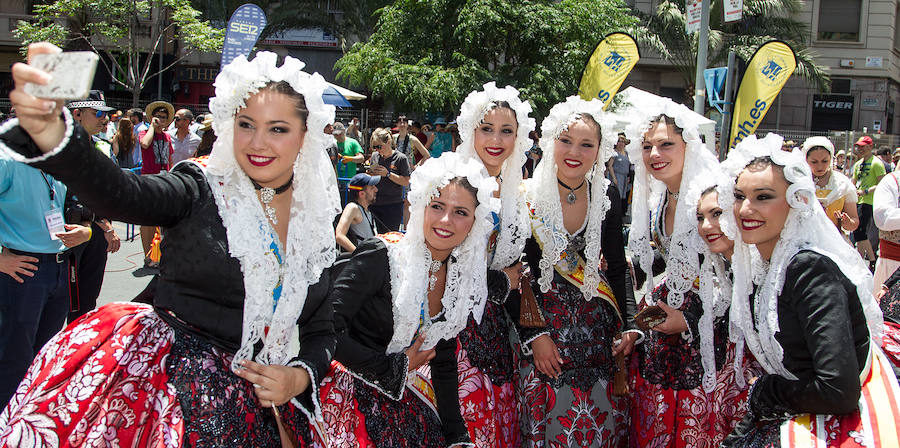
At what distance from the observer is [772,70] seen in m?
8.13

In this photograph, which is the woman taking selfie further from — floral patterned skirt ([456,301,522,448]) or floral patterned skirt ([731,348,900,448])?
floral patterned skirt ([731,348,900,448])

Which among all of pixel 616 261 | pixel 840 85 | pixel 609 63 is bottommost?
pixel 616 261

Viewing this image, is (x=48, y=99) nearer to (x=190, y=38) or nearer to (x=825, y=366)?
(x=825, y=366)

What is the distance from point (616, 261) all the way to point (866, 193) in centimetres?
824

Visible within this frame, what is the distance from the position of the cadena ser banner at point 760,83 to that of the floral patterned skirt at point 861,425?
6171 mm

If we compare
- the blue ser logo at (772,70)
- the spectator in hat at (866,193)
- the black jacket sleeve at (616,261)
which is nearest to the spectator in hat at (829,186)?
the blue ser logo at (772,70)

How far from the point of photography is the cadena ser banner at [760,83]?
26.5 ft

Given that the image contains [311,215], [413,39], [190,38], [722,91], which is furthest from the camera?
[190,38]

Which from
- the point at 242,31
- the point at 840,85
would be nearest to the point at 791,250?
the point at 242,31

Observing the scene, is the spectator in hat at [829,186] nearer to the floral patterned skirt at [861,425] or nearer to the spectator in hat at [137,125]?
the floral patterned skirt at [861,425]

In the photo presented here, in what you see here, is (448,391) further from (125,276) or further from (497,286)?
(125,276)

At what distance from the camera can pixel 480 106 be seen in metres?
3.62

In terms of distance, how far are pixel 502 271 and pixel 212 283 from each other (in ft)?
5.13

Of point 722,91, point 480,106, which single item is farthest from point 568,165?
point 722,91
